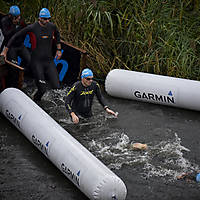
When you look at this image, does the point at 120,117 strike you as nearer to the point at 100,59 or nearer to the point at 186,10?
the point at 100,59

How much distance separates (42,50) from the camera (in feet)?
35.7

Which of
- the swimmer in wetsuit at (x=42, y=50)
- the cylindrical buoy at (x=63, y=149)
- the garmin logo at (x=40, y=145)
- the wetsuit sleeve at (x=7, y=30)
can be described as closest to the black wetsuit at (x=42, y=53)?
the swimmer in wetsuit at (x=42, y=50)

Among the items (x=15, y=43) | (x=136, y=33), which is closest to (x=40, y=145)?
(x=15, y=43)

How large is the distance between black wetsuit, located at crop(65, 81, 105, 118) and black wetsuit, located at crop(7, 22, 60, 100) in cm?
124

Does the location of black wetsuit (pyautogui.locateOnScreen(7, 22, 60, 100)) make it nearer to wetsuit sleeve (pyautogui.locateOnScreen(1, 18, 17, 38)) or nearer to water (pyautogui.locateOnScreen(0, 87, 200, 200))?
water (pyautogui.locateOnScreen(0, 87, 200, 200))

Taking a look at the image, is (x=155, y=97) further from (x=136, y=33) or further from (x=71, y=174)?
(x=71, y=174)

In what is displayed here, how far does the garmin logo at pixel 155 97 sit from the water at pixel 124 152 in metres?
0.20

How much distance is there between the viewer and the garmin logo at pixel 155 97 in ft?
35.3

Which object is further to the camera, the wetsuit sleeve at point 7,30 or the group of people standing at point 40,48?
the wetsuit sleeve at point 7,30

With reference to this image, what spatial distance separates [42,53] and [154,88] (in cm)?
265

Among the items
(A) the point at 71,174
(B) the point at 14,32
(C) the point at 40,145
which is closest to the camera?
(A) the point at 71,174

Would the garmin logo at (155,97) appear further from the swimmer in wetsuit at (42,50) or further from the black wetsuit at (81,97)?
the swimmer in wetsuit at (42,50)

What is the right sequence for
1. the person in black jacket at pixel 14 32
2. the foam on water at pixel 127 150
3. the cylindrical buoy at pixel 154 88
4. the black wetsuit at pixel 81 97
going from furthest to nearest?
the person in black jacket at pixel 14 32 < the cylindrical buoy at pixel 154 88 < the black wetsuit at pixel 81 97 < the foam on water at pixel 127 150

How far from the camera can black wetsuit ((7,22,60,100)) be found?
10.7 meters
